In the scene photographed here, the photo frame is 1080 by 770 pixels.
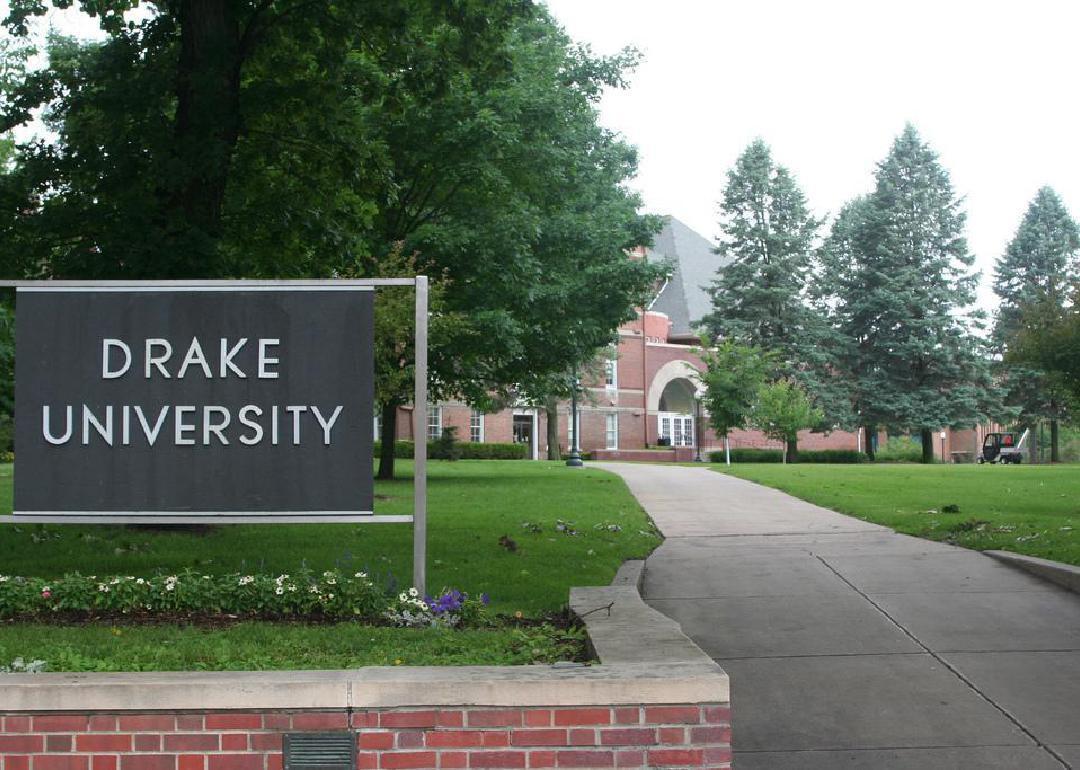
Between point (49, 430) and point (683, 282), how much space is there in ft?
212

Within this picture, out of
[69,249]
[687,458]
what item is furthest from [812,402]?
[69,249]

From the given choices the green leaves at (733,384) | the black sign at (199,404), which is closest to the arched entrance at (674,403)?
the green leaves at (733,384)

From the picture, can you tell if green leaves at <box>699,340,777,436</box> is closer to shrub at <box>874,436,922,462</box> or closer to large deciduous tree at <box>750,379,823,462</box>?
large deciduous tree at <box>750,379,823,462</box>

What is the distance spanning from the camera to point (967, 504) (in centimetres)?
1912

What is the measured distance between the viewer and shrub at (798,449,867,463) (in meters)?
55.5

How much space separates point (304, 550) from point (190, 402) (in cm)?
484

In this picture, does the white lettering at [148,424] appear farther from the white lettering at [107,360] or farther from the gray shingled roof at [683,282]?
the gray shingled roof at [683,282]

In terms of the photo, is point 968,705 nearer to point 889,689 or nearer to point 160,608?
point 889,689

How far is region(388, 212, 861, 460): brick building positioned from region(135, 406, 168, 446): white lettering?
51437 millimetres

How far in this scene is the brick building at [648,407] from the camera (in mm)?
60969

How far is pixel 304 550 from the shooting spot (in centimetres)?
1159

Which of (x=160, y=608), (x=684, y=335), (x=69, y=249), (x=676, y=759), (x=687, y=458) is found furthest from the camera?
(x=684, y=335)

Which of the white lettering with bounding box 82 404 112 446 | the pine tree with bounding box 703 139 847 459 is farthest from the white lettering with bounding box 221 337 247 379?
the pine tree with bounding box 703 139 847 459

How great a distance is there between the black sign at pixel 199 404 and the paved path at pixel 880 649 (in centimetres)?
279
